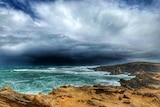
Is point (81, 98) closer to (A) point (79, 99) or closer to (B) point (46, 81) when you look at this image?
(A) point (79, 99)

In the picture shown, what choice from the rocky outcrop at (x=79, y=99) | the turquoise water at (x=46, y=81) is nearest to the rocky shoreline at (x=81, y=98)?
the rocky outcrop at (x=79, y=99)

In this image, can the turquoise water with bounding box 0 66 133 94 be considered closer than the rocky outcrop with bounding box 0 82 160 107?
No

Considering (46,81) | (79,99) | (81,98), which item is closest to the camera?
(79,99)

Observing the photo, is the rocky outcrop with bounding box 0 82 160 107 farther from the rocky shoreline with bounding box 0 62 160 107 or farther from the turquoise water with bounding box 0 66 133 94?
the turquoise water with bounding box 0 66 133 94

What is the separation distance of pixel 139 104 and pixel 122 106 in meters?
1.24

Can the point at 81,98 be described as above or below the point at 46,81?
below

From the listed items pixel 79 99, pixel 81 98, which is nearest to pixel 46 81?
pixel 81 98

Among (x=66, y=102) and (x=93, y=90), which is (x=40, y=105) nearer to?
(x=66, y=102)

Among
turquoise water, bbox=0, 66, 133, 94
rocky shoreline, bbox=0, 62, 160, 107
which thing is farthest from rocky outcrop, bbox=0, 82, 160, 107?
turquoise water, bbox=0, 66, 133, 94

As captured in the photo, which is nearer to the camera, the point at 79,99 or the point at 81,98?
the point at 79,99

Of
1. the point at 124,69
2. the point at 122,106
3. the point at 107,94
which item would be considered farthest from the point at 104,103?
the point at 124,69

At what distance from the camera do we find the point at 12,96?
11.0m

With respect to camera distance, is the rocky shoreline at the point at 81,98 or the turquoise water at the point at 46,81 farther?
the turquoise water at the point at 46,81

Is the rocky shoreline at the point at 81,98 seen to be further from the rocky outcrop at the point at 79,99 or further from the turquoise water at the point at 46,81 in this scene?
the turquoise water at the point at 46,81
